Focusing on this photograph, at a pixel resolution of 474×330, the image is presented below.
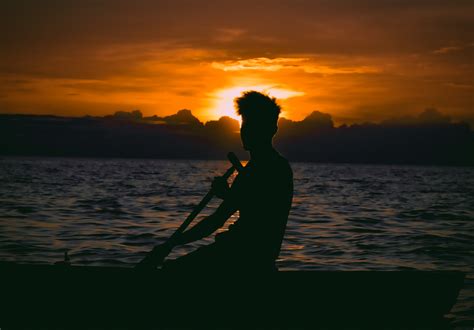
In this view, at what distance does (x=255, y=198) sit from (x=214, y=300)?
5.47 ft

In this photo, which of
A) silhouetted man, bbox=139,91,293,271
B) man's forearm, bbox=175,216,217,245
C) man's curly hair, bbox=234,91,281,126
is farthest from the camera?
man's forearm, bbox=175,216,217,245

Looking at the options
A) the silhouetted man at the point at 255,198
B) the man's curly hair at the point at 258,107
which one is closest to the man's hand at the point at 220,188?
the silhouetted man at the point at 255,198

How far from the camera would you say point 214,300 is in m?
6.17

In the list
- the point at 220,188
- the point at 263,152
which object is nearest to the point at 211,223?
the point at 220,188

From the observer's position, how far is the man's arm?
5250 millimetres

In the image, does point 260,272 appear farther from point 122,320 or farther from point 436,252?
point 436,252

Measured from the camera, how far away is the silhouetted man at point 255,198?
16.8ft

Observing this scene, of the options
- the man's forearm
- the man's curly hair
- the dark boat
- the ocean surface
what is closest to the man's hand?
the man's forearm

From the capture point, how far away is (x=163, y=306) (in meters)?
6.35

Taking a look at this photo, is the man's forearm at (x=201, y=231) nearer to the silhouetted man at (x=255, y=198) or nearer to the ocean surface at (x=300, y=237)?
the silhouetted man at (x=255, y=198)

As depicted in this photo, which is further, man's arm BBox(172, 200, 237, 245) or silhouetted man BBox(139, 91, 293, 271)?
man's arm BBox(172, 200, 237, 245)

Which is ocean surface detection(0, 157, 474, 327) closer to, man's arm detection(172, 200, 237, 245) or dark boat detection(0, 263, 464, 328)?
dark boat detection(0, 263, 464, 328)

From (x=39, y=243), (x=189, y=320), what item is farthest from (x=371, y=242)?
(x=189, y=320)

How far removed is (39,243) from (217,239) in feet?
33.6
